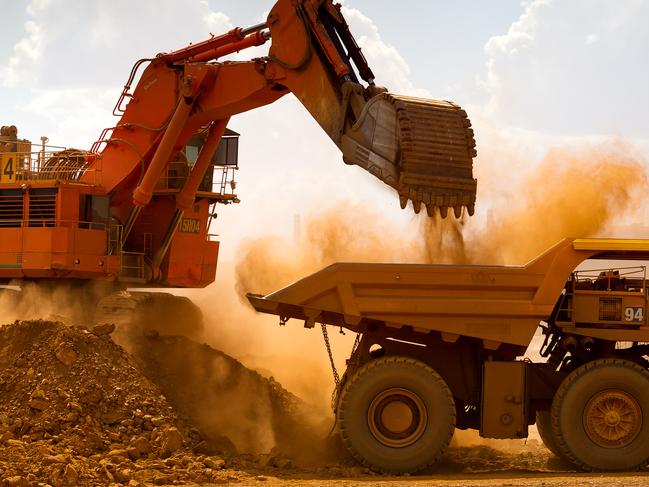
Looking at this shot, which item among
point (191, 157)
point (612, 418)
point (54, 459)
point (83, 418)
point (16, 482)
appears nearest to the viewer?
point (16, 482)

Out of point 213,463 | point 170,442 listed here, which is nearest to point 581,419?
point 213,463

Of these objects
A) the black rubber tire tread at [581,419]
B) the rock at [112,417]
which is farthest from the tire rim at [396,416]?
the rock at [112,417]

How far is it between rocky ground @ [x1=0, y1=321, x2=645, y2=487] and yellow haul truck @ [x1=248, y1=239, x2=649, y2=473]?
1.54 feet

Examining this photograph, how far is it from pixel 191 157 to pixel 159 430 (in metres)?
7.82

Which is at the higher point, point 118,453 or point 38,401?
point 38,401

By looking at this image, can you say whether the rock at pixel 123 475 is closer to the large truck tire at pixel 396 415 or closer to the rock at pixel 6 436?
the rock at pixel 6 436

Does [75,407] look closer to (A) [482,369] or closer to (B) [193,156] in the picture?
(A) [482,369]

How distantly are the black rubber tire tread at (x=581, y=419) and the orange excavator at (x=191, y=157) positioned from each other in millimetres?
2421

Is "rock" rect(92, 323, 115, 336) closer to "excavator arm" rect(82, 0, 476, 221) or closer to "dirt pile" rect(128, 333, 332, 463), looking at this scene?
"dirt pile" rect(128, 333, 332, 463)

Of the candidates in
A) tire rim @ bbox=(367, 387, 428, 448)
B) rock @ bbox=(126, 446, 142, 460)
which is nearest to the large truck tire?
tire rim @ bbox=(367, 387, 428, 448)

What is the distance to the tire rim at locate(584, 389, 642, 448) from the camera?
36.8ft

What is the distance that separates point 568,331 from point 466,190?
6.48 feet

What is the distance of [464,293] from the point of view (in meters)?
11.3

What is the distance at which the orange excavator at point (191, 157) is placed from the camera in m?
12.2
